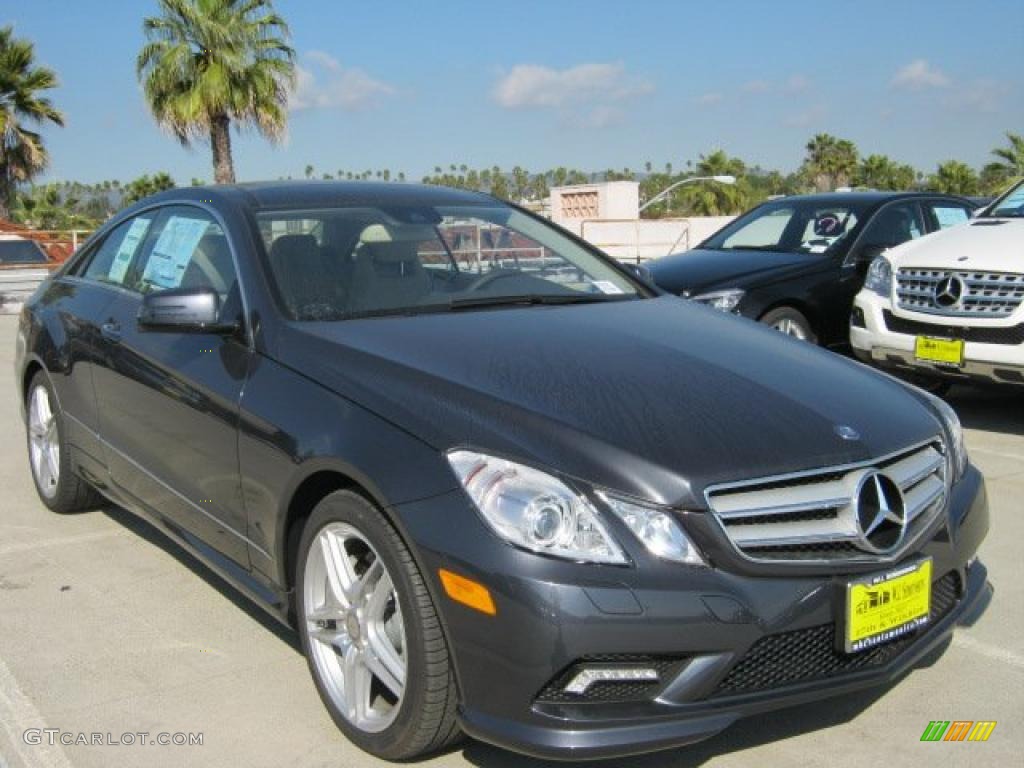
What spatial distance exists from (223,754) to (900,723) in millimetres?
1841

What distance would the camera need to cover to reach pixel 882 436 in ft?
9.96

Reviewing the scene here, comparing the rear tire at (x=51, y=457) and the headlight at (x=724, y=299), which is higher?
the headlight at (x=724, y=299)

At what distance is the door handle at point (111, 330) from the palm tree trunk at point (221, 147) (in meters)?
22.4

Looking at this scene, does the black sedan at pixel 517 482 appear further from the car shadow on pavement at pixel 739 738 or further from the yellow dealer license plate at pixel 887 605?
the car shadow on pavement at pixel 739 738

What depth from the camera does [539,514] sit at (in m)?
2.60

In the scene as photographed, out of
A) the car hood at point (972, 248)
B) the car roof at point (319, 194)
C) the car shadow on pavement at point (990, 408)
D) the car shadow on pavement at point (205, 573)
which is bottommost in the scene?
the car shadow on pavement at point (990, 408)

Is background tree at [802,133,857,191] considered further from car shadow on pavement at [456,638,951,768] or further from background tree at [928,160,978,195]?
car shadow on pavement at [456,638,951,768]

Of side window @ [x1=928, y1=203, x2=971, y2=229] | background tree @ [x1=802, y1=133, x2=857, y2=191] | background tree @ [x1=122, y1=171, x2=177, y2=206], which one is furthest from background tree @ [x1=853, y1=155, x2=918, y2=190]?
side window @ [x1=928, y1=203, x2=971, y2=229]

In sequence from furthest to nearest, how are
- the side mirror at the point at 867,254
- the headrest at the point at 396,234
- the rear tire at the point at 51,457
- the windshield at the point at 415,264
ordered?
the side mirror at the point at 867,254 < the rear tire at the point at 51,457 < the headrest at the point at 396,234 < the windshield at the point at 415,264

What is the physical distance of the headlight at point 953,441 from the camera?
3316 mm

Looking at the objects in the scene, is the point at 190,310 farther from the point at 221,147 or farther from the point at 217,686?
the point at 221,147

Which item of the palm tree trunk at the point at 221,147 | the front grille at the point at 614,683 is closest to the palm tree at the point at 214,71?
the palm tree trunk at the point at 221,147

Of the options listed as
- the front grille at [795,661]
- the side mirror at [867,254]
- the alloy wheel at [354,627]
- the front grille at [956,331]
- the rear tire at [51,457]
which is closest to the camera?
the front grille at [795,661]

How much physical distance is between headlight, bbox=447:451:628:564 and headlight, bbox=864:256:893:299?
5.11 metres
